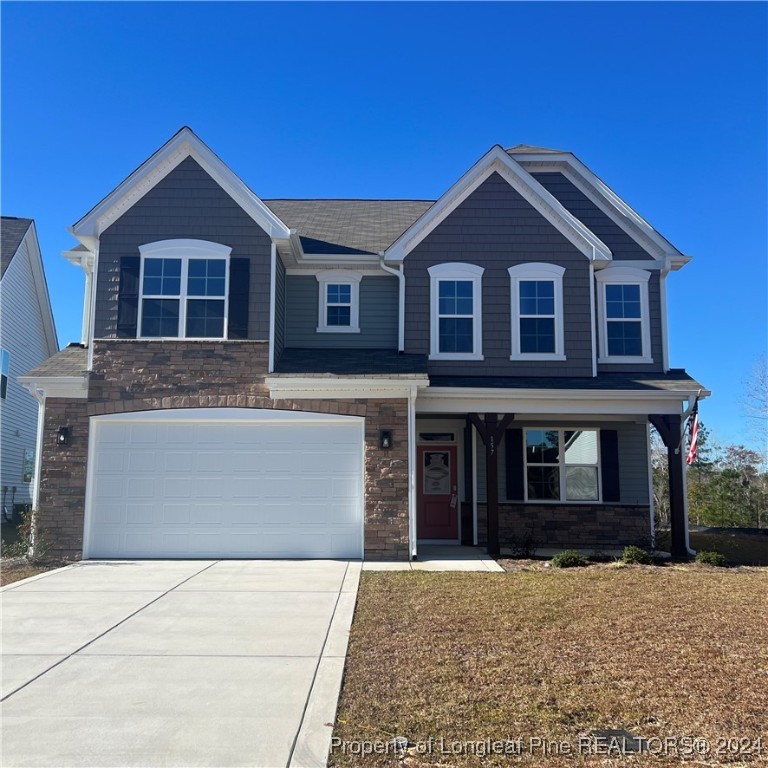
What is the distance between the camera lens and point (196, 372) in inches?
469

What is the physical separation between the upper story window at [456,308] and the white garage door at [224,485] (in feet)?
9.19

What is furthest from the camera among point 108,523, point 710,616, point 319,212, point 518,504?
point 319,212

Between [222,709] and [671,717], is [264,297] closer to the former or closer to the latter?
[222,709]

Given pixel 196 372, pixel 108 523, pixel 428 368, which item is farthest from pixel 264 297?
pixel 108 523

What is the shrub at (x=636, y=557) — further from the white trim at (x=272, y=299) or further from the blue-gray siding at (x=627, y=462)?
the white trim at (x=272, y=299)

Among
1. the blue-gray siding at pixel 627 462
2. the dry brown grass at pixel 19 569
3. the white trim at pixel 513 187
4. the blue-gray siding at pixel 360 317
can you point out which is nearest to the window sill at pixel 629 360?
the blue-gray siding at pixel 627 462

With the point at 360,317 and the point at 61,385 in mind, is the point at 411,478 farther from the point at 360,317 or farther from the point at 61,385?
the point at 61,385

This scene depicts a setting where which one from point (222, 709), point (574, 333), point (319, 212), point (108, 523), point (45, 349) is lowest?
point (222, 709)

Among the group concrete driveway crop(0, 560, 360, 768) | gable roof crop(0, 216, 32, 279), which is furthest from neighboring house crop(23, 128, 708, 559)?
gable roof crop(0, 216, 32, 279)

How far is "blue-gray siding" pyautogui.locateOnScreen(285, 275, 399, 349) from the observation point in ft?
45.8

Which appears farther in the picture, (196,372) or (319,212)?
(319,212)

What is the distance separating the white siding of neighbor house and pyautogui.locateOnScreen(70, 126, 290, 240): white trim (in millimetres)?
8470

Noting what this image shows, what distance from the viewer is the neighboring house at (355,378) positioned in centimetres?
1167

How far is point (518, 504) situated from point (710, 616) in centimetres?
659
